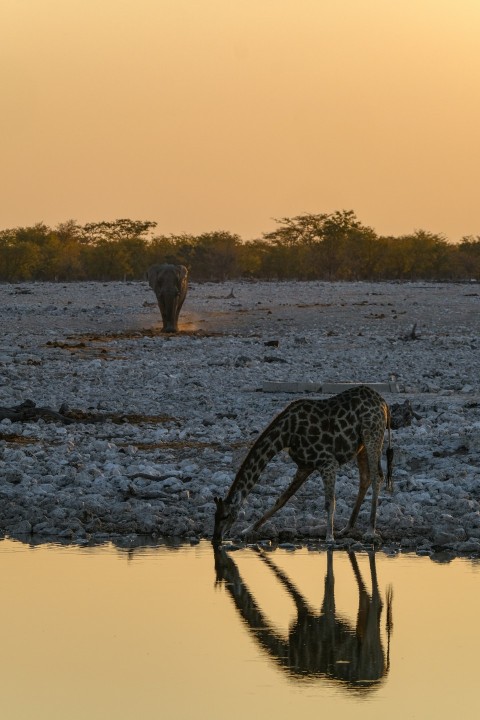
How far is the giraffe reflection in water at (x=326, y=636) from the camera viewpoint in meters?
10.3

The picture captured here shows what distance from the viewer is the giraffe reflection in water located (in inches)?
404

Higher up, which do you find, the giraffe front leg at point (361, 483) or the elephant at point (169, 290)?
the elephant at point (169, 290)

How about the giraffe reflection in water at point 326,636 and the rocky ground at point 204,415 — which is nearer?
the giraffe reflection in water at point 326,636

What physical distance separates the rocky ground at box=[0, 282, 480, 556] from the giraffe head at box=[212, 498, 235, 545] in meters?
0.56

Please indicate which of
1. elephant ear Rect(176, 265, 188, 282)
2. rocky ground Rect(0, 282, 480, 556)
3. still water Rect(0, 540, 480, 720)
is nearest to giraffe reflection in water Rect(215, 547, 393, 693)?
still water Rect(0, 540, 480, 720)

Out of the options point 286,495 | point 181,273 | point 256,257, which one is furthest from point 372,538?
point 256,257

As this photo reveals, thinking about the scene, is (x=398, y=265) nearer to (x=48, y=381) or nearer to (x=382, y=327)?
(x=382, y=327)

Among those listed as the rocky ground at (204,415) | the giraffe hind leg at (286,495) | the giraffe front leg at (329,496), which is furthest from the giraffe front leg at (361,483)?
the giraffe hind leg at (286,495)

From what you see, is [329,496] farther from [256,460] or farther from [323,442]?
[256,460]

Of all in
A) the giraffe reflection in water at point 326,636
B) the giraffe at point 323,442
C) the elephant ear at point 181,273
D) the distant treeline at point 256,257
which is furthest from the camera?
the distant treeline at point 256,257

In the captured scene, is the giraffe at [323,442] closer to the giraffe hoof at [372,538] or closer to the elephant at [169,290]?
the giraffe hoof at [372,538]

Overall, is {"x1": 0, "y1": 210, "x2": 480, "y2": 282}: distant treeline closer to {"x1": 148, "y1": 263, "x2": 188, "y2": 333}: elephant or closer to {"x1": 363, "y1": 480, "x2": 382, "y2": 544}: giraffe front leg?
{"x1": 148, "y1": 263, "x2": 188, "y2": 333}: elephant

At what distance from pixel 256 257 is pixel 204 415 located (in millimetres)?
81959

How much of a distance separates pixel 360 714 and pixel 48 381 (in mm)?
19069
